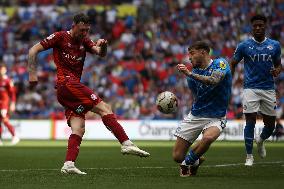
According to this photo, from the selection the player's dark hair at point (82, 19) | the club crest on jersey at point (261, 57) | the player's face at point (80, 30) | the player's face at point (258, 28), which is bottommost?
the club crest on jersey at point (261, 57)

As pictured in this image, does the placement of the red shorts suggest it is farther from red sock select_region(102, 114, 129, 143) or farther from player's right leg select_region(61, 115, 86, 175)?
red sock select_region(102, 114, 129, 143)

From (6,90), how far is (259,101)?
11544mm

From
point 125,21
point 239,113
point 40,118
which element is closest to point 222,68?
point 239,113

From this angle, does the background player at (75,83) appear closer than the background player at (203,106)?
No

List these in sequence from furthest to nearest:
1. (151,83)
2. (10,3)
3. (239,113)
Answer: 1. (10,3)
2. (151,83)
3. (239,113)

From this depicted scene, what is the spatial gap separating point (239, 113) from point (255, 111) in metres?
14.3

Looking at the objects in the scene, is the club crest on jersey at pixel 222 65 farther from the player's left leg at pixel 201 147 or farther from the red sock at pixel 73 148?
the red sock at pixel 73 148

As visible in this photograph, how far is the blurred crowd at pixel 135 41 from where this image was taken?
29.1m

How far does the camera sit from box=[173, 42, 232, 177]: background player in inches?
426

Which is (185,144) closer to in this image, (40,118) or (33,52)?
(33,52)

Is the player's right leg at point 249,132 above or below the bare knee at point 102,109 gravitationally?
below

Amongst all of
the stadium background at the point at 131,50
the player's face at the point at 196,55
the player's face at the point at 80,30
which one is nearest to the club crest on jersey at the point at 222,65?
the player's face at the point at 196,55

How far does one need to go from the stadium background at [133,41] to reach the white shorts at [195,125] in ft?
52.8

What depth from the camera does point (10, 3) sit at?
35625 millimetres
